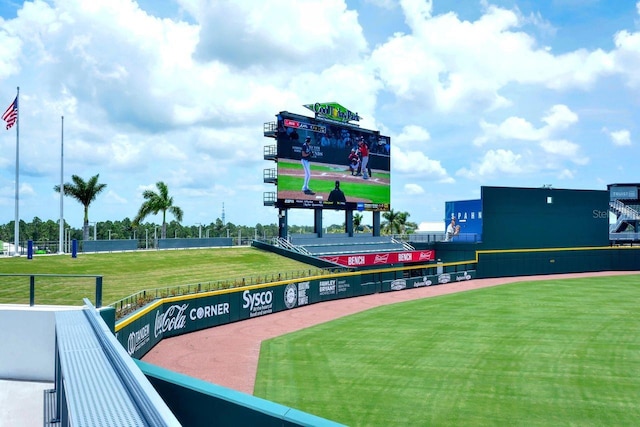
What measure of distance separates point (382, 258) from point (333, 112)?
49.6 feet

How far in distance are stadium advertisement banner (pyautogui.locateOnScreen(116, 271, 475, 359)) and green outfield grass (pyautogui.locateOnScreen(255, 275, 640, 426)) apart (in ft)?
13.3

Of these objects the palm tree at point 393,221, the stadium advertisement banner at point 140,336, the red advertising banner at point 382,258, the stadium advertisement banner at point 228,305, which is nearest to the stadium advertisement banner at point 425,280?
the stadium advertisement banner at point 228,305

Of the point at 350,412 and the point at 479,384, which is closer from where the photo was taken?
the point at 350,412

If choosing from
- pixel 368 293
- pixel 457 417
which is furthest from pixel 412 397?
pixel 368 293

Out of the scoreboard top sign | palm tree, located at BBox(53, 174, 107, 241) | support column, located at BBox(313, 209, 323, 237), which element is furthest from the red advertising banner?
palm tree, located at BBox(53, 174, 107, 241)

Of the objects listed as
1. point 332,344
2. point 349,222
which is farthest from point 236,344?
point 349,222

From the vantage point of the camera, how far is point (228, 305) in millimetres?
26156

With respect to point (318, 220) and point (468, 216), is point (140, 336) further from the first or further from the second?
point (468, 216)

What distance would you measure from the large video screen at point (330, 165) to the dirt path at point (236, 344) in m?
13.9

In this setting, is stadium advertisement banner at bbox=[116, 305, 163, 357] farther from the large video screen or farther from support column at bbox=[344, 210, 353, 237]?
support column at bbox=[344, 210, 353, 237]

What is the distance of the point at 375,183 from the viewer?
2100 inches

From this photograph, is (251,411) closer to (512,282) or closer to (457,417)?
(457,417)

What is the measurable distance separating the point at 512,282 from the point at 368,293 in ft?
55.7

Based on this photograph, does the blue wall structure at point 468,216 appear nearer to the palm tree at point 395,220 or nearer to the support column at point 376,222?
the support column at point 376,222
